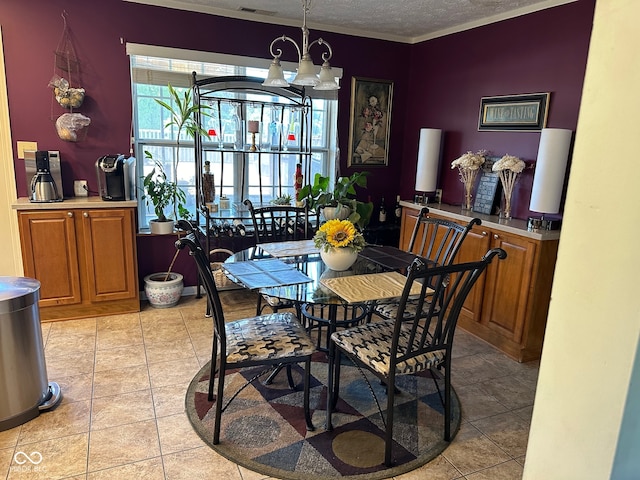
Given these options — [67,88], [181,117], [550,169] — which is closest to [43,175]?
[67,88]

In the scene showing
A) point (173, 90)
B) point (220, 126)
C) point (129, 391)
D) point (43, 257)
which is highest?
point (173, 90)

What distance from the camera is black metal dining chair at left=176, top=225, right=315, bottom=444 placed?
2.05m

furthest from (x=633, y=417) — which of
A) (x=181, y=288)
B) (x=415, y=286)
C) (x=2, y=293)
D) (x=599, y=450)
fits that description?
(x=181, y=288)

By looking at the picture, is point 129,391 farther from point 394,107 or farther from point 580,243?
point 394,107

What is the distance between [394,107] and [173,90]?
216cm

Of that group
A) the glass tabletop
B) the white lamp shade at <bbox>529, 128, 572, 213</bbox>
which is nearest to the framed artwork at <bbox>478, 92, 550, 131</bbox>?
the white lamp shade at <bbox>529, 128, 572, 213</bbox>

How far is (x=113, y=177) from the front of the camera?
11.1ft

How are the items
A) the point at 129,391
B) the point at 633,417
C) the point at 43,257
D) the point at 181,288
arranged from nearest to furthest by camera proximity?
the point at 633,417 < the point at 129,391 < the point at 43,257 < the point at 181,288

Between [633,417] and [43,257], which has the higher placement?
[633,417]

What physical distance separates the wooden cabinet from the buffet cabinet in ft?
8.55

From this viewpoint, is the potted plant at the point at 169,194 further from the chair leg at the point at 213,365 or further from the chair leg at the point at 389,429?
the chair leg at the point at 389,429

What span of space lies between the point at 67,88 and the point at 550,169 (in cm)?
348

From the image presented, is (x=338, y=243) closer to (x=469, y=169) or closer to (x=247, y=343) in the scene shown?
(x=247, y=343)

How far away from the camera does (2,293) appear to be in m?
2.12
